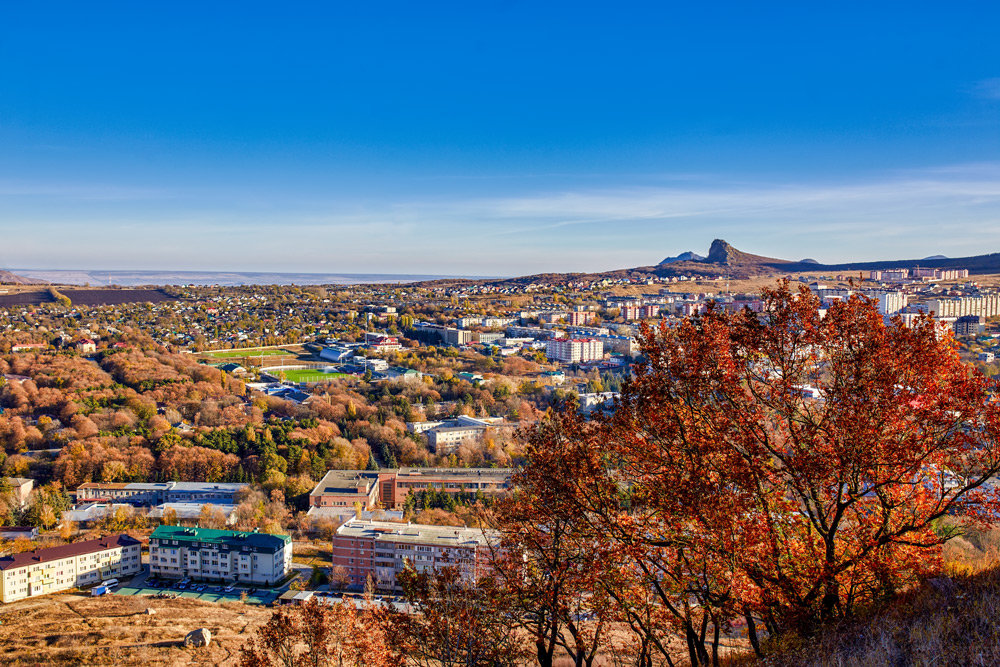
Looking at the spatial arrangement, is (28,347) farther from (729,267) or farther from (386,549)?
(729,267)

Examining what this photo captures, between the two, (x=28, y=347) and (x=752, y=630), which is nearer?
(x=752, y=630)

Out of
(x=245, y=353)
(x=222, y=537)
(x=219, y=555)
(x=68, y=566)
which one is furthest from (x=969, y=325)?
(x=245, y=353)

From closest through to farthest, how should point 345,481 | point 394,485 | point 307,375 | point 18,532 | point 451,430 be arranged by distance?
point 18,532
point 394,485
point 345,481
point 451,430
point 307,375

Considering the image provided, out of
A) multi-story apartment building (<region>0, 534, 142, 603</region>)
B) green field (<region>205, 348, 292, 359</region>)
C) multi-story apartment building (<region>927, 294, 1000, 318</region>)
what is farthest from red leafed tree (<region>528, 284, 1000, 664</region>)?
green field (<region>205, 348, 292, 359</region>)

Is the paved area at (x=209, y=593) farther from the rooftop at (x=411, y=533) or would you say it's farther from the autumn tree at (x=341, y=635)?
the autumn tree at (x=341, y=635)

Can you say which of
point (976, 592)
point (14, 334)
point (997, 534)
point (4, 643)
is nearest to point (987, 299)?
point (997, 534)

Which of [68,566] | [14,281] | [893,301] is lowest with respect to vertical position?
[68,566]

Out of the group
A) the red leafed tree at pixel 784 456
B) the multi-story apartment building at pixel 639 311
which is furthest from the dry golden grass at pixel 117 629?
the multi-story apartment building at pixel 639 311

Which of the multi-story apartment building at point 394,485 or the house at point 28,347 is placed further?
the house at point 28,347
